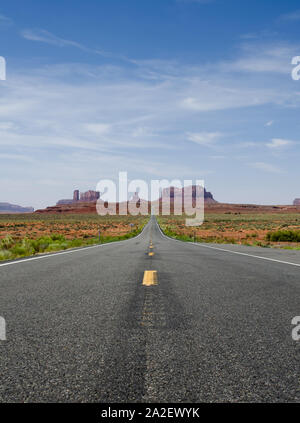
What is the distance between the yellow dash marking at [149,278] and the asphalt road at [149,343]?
1.30ft

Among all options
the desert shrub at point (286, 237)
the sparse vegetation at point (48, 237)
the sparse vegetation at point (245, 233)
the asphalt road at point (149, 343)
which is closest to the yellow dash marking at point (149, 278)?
the asphalt road at point (149, 343)

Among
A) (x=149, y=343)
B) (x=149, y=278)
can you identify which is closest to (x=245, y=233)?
(x=149, y=278)

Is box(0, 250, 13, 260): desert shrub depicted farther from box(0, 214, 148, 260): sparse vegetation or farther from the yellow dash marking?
the yellow dash marking

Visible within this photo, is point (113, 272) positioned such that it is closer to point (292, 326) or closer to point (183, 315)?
point (183, 315)

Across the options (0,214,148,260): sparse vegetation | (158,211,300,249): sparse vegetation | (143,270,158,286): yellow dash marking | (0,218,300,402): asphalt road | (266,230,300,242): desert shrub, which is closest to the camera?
(0,218,300,402): asphalt road

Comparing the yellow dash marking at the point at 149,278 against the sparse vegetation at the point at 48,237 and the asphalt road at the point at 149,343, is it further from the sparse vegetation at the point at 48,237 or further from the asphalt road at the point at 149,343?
the sparse vegetation at the point at 48,237

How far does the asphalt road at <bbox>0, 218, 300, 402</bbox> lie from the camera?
235 centimetres

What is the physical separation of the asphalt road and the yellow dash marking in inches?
15.6

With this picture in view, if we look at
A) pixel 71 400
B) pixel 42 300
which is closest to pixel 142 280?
pixel 42 300

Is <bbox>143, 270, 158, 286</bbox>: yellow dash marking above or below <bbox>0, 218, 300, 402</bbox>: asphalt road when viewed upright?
below

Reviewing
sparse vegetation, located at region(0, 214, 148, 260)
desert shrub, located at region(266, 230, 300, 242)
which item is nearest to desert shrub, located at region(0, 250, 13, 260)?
sparse vegetation, located at region(0, 214, 148, 260)

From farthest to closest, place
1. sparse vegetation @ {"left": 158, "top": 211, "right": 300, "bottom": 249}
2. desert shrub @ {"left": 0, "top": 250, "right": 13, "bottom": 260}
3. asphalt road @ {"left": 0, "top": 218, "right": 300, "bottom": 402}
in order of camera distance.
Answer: sparse vegetation @ {"left": 158, "top": 211, "right": 300, "bottom": 249}, desert shrub @ {"left": 0, "top": 250, "right": 13, "bottom": 260}, asphalt road @ {"left": 0, "top": 218, "right": 300, "bottom": 402}

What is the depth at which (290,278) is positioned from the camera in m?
7.22

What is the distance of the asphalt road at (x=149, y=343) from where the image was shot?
7.71 ft
